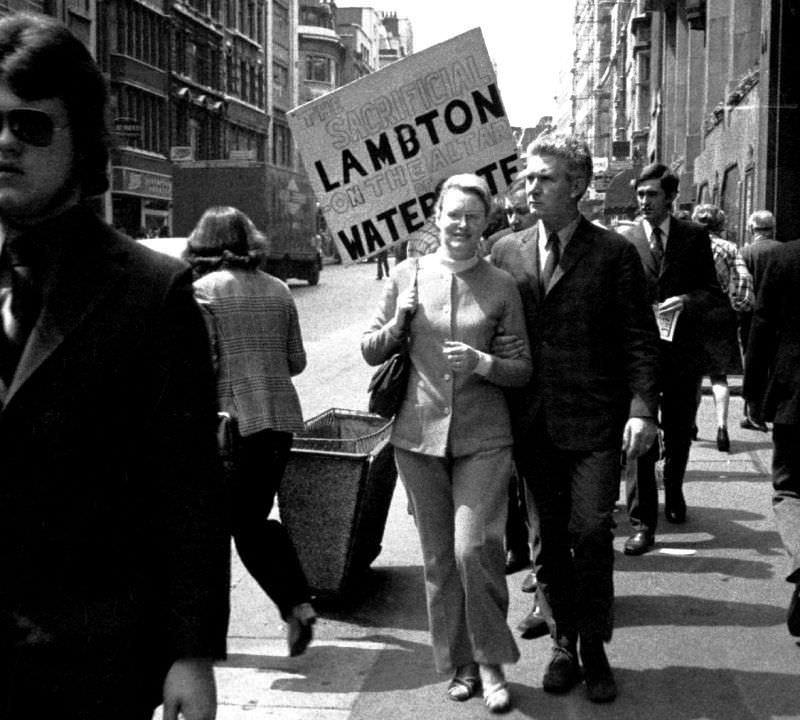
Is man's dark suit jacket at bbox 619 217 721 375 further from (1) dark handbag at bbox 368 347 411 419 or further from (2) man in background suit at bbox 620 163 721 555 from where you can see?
(1) dark handbag at bbox 368 347 411 419

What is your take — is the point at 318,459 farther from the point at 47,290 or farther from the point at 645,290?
the point at 47,290

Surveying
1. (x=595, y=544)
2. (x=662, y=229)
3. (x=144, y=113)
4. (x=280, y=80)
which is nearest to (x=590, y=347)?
(x=595, y=544)

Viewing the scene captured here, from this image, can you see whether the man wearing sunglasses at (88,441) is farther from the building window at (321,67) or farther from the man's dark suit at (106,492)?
the building window at (321,67)

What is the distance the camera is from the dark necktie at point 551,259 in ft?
17.8

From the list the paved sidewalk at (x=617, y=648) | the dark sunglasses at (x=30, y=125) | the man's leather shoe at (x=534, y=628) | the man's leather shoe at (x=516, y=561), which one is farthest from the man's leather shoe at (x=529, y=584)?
the dark sunglasses at (x=30, y=125)

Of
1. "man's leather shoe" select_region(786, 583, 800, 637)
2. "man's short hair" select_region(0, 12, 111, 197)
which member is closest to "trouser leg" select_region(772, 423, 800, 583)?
"man's leather shoe" select_region(786, 583, 800, 637)

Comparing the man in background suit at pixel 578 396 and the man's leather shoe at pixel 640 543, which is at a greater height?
the man in background suit at pixel 578 396

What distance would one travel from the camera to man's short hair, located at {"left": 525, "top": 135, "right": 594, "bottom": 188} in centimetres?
543

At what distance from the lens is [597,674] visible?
5281 mm

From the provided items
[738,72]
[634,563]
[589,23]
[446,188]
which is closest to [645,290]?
[446,188]

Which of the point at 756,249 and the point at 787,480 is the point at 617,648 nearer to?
the point at 787,480

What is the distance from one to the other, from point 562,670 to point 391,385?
4.05 ft

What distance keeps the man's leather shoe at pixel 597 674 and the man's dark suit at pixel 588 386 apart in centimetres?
6

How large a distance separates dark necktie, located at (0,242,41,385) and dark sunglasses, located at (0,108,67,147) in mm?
166
